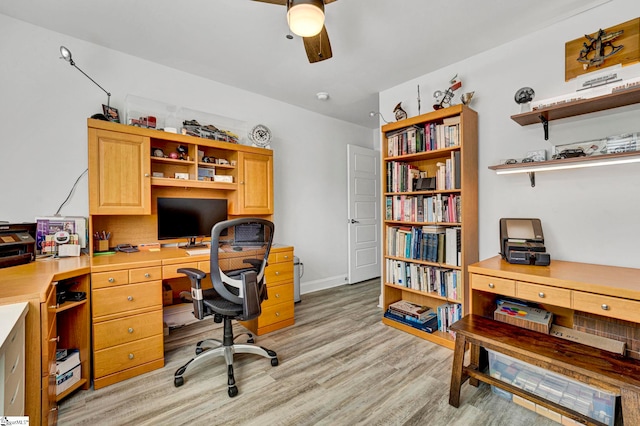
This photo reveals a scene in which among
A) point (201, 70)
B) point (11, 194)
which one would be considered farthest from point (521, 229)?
point (11, 194)

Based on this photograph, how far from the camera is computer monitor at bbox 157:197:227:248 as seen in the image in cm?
247

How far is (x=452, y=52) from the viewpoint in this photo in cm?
244

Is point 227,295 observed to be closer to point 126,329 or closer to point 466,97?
point 126,329

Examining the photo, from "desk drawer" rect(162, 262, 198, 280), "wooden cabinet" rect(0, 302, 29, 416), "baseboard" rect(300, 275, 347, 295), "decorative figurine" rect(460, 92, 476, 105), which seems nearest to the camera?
"wooden cabinet" rect(0, 302, 29, 416)

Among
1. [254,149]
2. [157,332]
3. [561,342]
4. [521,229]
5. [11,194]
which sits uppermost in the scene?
[254,149]

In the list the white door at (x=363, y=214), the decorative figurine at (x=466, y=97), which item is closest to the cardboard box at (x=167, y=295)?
the white door at (x=363, y=214)

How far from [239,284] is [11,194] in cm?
188

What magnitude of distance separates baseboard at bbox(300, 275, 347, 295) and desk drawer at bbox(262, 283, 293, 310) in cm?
102

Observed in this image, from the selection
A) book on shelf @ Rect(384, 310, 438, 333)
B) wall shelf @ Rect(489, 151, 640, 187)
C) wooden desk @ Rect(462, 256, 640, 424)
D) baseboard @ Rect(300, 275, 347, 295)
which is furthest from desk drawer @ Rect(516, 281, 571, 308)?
baseboard @ Rect(300, 275, 347, 295)

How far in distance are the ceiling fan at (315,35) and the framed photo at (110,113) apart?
168cm

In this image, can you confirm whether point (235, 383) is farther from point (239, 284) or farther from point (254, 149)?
point (254, 149)

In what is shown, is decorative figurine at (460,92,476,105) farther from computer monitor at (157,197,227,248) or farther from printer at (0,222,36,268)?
printer at (0,222,36,268)

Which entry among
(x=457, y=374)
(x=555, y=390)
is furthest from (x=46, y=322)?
(x=555, y=390)

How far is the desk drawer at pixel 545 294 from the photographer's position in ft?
4.86
